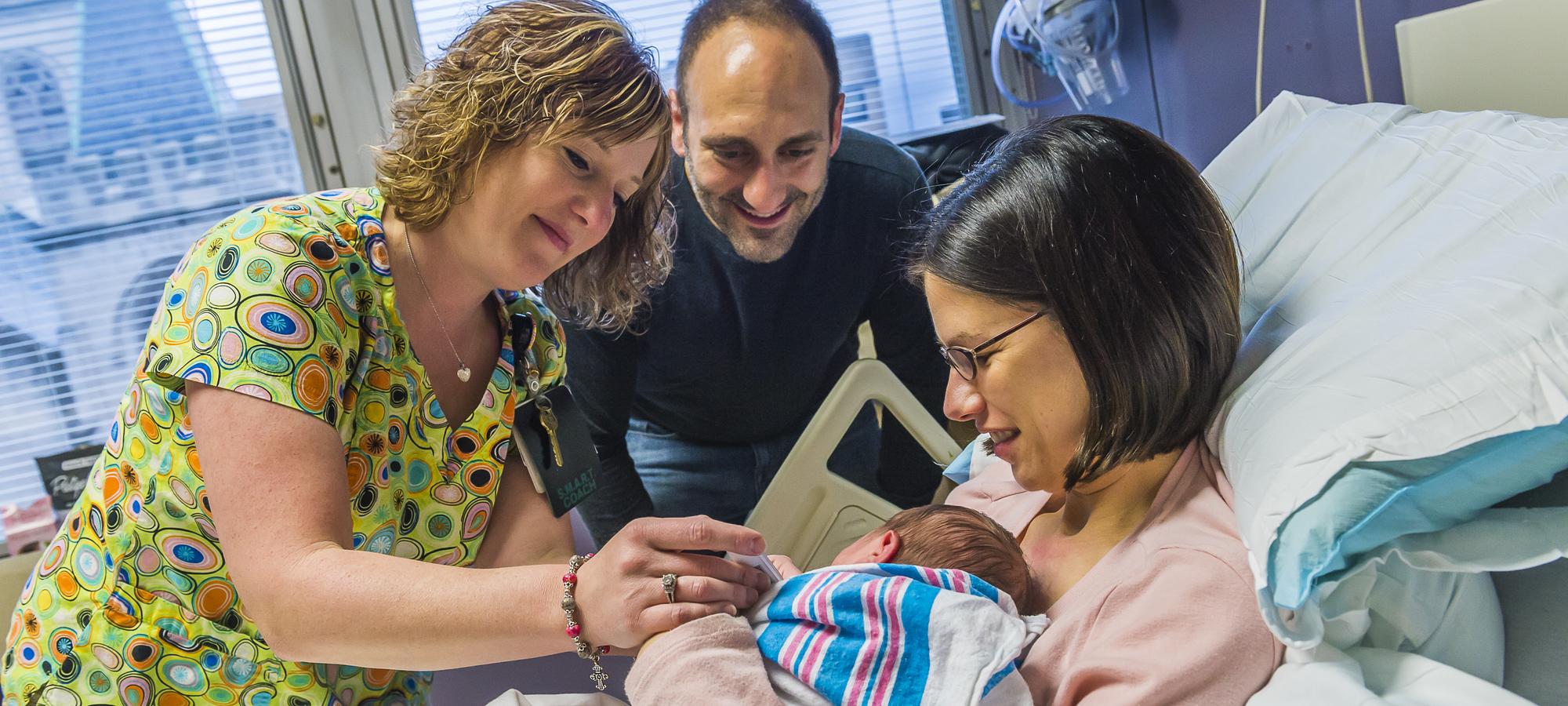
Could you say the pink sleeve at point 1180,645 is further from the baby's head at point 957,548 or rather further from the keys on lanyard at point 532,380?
the keys on lanyard at point 532,380

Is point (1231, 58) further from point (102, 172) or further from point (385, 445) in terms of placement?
point (102, 172)

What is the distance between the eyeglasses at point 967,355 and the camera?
1.21 m

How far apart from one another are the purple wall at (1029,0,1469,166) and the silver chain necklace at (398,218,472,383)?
4.80 feet

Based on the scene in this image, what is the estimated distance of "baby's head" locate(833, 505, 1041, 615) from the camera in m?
1.27

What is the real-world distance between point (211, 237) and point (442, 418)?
1.22 feet

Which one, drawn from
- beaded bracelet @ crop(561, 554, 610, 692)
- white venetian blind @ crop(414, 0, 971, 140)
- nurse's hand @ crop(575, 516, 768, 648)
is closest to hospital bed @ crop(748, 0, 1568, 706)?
nurse's hand @ crop(575, 516, 768, 648)

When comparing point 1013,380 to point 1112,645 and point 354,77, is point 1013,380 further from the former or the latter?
point 354,77

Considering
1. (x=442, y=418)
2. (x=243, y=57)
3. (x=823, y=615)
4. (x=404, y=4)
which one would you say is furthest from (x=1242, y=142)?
(x=243, y=57)

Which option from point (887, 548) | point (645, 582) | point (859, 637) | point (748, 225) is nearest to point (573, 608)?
point (645, 582)

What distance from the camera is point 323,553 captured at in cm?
112

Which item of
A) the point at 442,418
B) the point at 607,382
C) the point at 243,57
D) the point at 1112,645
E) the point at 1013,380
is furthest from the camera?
the point at 243,57

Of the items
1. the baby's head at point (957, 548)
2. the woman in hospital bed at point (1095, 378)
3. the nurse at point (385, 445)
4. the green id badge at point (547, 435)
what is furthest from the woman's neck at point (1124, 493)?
the green id badge at point (547, 435)

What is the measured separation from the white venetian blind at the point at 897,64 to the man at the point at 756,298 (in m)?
1.25

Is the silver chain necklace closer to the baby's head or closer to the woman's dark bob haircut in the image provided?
the baby's head
